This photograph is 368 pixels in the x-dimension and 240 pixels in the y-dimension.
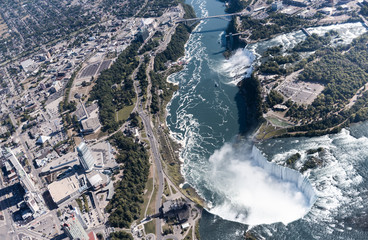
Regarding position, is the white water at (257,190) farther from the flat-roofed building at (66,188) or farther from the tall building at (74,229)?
the flat-roofed building at (66,188)

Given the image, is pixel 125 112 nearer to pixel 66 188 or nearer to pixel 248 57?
pixel 66 188

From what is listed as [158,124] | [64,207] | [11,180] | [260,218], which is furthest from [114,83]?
[260,218]

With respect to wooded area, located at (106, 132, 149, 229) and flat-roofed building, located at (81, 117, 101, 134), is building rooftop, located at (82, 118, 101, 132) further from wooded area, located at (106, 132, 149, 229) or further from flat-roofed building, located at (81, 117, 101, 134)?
wooded area, located at (106, 132, 149, 229)

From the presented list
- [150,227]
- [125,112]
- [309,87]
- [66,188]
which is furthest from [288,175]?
[125,112]

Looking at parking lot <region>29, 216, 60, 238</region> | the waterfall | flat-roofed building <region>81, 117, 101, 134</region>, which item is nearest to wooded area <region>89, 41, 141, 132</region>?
flat-roofed building <region>81, 117, 101, 134</region>

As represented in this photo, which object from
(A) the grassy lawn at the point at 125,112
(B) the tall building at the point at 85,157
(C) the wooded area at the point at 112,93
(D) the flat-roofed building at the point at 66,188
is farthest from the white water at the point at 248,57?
(D) the flat-roofed building at the point at 66,188
